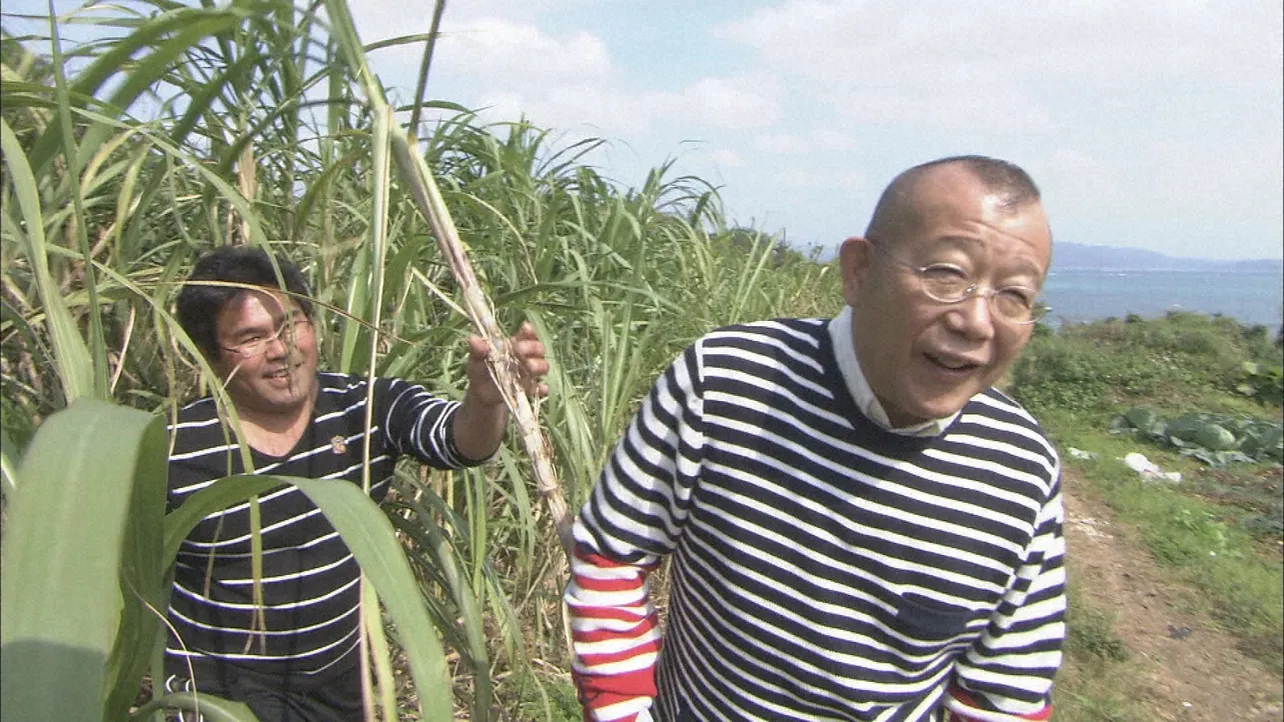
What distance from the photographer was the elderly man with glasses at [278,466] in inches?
54.3

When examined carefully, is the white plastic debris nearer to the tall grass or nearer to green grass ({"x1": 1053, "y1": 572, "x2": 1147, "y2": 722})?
green grass ({"x1": 1053, "y1": 572, "x2": 1147, "y2": 722})

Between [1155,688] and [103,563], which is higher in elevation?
[103,563]

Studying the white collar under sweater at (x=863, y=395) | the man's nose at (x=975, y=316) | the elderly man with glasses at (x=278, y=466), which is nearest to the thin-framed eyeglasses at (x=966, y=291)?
the man's nose at (x=975, y=316)

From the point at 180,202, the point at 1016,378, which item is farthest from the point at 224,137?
the point at 1016,378

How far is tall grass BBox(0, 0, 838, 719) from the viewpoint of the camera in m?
0.72

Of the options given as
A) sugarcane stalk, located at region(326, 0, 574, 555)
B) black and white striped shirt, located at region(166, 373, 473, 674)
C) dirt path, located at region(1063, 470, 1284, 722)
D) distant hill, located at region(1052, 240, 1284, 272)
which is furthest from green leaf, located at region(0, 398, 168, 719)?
distant hill, located at region(1052, 240, 1284, 272)

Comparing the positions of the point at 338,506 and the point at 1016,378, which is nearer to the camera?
the point at 338,506

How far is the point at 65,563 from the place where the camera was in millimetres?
468

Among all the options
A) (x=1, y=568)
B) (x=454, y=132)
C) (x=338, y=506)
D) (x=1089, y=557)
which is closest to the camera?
(x=1, y=568)

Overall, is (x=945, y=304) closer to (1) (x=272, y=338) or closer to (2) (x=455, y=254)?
(2) (x=455, y=254)

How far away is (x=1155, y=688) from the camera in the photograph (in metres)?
3.54

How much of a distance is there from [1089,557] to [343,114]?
15.7ft

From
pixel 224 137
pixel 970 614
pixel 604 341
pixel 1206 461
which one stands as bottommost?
pixel 1206 461

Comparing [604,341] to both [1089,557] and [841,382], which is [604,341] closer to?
[841,382]
